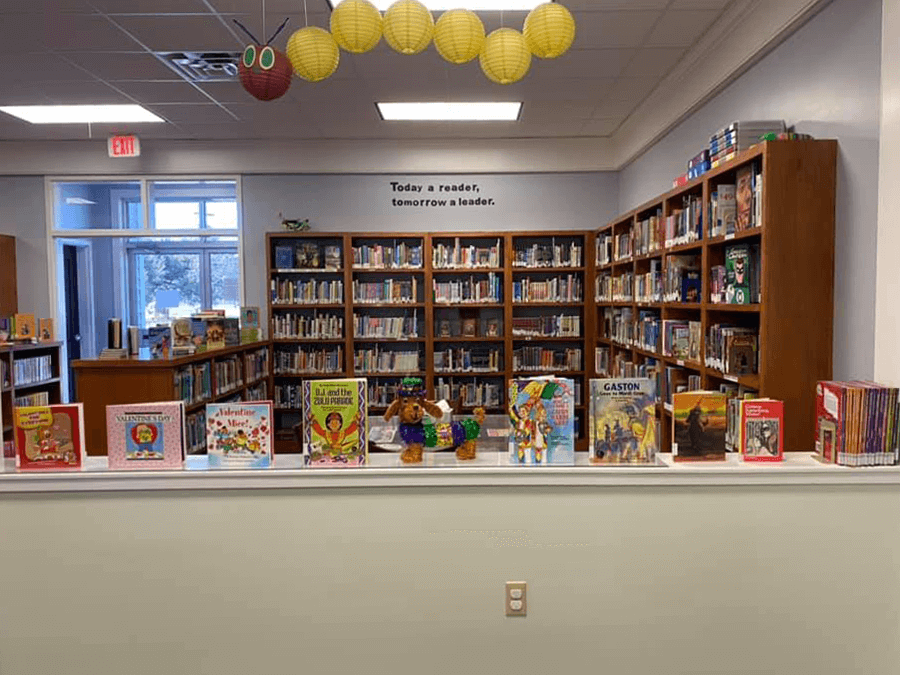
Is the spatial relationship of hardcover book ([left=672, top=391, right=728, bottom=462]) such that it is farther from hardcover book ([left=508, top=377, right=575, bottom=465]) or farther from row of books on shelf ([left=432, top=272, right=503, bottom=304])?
row of books on shelf ([left=432, top=272, right=503, bottom=304])

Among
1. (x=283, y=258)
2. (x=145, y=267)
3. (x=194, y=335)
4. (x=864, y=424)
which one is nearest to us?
(x=864, y=424)

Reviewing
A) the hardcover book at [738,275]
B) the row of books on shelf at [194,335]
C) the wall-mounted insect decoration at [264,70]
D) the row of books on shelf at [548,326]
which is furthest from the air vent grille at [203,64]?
the row of books on shelf at [548,326]

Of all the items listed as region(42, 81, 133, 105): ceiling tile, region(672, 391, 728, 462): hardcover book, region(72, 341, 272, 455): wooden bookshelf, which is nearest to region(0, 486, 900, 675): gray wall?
region(672, 391, 728, 462): hardcover book

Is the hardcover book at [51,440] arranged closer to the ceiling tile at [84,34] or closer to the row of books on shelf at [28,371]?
the ceiling tile at [84,34]

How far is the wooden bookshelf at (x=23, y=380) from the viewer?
5777 millimetres

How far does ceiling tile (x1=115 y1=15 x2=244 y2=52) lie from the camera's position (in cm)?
400

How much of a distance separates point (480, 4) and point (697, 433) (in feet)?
9.48

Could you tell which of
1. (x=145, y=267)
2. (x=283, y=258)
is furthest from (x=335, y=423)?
(x=145, y=267)

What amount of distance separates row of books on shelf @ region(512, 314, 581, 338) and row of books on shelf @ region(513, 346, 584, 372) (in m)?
0.21

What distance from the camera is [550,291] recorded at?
714 centimetres

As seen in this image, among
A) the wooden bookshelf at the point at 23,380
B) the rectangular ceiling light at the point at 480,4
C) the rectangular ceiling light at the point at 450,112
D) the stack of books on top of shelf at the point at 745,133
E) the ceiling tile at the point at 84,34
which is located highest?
the rectangular ceiling light at the point at 450,112

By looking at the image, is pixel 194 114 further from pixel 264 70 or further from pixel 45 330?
pixel 264 70

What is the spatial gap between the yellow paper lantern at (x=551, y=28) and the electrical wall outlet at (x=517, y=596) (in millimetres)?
2071

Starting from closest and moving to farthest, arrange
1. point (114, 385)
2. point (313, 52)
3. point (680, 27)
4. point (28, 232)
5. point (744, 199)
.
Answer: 1. point (313, 52)
2. point (744, 199)
3. point (680, 27)
4. point (114, 385)
5. point (28, 232)
